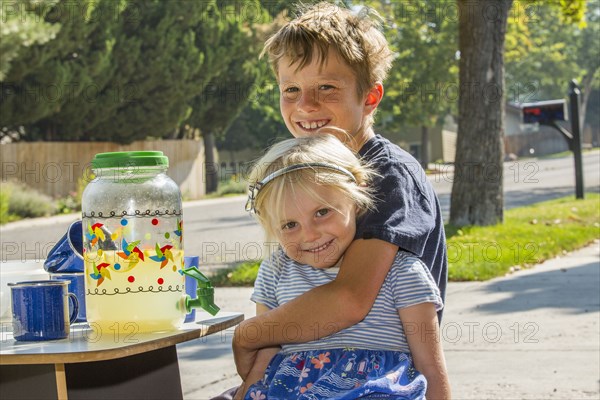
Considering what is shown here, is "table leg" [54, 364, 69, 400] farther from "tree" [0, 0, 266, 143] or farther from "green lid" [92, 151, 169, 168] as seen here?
"tree" [0, 0, 266, 143]

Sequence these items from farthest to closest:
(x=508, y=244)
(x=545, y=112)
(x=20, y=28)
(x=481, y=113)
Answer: (x=20, y=28)
(x=545, y=112)
(x=481, y=113)
(x=508, y=244)

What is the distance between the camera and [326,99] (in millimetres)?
3287

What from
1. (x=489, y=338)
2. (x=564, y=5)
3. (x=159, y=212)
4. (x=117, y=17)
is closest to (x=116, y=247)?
(x=159, y=212)

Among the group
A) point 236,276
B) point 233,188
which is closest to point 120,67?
point 233,188

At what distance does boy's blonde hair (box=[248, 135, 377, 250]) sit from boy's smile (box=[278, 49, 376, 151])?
237 millimetres

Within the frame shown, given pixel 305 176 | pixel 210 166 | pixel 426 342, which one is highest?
pixel 210 166

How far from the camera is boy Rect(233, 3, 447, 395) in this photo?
9.78ft

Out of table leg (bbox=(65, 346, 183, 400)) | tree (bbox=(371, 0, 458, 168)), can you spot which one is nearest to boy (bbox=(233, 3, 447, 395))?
table leg (bbox=(65, 346, 183, 400))

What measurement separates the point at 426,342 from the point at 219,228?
55.7 feet

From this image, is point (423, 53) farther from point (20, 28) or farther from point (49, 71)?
point (20, 28)

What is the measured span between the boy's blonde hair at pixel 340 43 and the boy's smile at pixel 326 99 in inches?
0.9

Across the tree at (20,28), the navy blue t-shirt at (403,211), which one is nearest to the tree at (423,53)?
the tree at (20,28)

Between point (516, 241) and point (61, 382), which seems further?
point (516, 241)

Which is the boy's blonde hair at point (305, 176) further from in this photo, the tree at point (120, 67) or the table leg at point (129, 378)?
the tree at point (120, 67)
